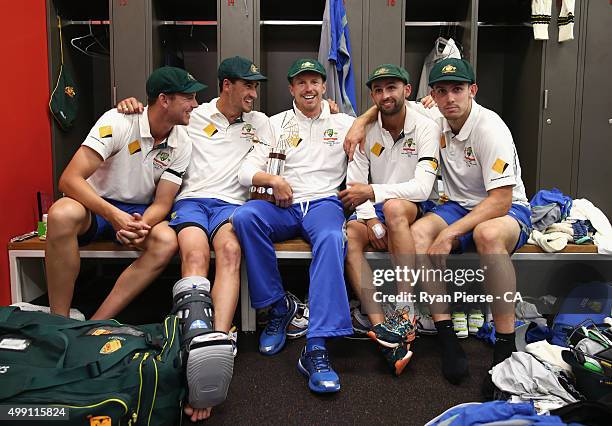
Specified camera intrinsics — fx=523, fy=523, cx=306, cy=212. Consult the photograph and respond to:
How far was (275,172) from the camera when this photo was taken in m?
2.71

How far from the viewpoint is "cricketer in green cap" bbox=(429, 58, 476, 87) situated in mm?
2410

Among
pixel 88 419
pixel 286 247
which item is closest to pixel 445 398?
pixel 286 247

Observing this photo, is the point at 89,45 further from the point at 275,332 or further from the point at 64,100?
the point at 275,332

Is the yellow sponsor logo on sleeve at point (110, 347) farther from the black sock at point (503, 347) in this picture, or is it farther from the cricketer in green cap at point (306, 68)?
the cricketer in green cap at point (306, 68)

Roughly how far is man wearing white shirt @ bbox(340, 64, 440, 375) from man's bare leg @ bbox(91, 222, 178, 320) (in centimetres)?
85

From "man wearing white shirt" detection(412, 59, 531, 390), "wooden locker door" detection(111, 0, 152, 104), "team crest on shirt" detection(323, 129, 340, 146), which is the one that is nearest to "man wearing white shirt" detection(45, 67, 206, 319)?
"team crest on shirt" detection(323, 129, 340, 146)

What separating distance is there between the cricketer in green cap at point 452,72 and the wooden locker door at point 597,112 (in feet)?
5.36

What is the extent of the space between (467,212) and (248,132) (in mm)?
1223

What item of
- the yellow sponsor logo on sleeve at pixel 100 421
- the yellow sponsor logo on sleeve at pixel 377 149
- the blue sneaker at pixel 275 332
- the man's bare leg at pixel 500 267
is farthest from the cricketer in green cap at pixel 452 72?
the yellow sponsor logo on sleeve at pixel 100 421

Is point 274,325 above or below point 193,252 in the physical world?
below

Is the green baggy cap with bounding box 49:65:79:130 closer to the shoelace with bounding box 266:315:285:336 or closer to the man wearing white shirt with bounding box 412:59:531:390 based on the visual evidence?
the shoelace with bounding box 266:315:285:336

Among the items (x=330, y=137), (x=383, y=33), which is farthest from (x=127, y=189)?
(x=383, y=33)

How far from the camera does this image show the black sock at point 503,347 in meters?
2.12

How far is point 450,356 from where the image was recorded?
7.10 ft
